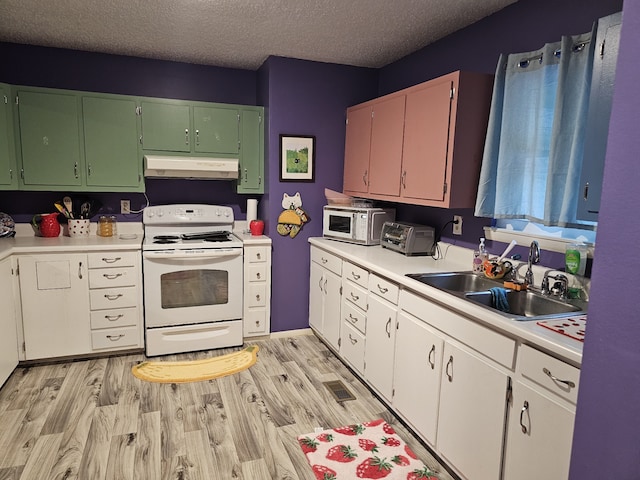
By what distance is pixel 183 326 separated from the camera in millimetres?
3512

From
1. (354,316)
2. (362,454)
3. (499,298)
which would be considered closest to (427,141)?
(499,298)

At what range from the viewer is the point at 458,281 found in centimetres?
257

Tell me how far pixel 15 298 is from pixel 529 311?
10.8 feet

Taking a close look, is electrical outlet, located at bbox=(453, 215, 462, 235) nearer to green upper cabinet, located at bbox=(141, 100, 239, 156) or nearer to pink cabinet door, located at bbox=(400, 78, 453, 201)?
pink cabinet door, located at bbox=(400, 78, 453, 201)

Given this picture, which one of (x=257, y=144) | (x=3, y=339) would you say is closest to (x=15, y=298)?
(x=3, y=339)

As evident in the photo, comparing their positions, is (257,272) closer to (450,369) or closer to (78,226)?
(78,226)

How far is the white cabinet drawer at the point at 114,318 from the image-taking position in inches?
130

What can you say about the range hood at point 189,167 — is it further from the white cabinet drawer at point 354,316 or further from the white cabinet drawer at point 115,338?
the white cabinet drawer at point 354,316

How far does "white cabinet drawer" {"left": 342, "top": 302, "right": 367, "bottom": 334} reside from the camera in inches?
116

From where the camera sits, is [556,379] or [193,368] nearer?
[556,379]

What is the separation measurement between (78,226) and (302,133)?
2.01m

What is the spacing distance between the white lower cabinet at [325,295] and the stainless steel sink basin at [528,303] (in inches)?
50.5

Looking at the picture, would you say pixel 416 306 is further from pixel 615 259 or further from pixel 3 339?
pixel 3 339

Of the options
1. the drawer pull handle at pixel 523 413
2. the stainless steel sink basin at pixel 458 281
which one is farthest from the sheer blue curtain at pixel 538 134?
the drawer pull handle at pixel 523 413
